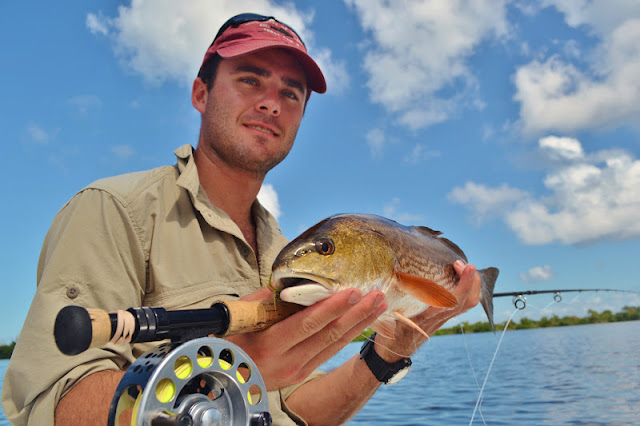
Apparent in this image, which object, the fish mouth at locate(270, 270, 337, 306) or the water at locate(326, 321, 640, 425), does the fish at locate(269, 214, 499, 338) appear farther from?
the water at locate(326, 321, 640, 425)

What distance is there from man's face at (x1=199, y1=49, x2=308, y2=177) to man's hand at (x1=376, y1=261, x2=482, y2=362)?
1.49 m

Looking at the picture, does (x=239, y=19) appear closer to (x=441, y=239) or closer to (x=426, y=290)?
(x=441, y=239)

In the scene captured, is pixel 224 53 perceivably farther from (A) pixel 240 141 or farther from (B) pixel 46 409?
(B) pixel 46 409

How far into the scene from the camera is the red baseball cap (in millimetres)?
3229

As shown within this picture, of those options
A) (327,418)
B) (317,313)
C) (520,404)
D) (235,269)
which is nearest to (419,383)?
(520,404)

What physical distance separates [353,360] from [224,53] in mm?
2395

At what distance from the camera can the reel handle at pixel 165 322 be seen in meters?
1.26

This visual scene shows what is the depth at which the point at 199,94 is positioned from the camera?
3.66 metres

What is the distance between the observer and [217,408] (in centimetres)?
155

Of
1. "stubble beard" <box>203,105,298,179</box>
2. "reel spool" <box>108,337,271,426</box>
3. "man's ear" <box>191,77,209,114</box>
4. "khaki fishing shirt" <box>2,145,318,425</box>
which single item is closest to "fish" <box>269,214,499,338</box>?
"reel spool" <box>108,337,271,426</box>

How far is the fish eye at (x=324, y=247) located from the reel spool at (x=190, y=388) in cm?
55

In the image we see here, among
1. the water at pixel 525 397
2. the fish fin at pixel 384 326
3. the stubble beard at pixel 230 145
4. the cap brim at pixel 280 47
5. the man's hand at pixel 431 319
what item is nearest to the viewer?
the fish fin at pixel 384 326

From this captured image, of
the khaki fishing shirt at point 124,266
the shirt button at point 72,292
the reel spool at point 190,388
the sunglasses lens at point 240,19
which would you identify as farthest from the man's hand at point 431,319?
the sunglasses lens at point 240,19

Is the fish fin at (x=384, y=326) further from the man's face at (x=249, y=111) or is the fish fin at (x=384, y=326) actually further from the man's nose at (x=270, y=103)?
the man's nose at (x=270, y=103)
